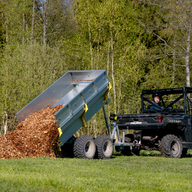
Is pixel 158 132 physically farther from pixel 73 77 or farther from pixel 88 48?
pixel 88 48

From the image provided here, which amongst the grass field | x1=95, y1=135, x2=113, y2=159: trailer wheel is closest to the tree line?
x1=95, y1=135, x2=113, y2=159: trailer wheel

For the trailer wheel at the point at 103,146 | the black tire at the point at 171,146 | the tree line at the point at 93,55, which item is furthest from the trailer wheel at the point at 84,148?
the tree line at the point at 93,55

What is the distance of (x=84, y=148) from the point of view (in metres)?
9.55

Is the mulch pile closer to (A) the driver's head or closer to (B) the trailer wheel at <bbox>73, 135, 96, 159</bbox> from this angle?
(B) the trailer wheel at <bbox>73, 135, 96, 159</bbox>

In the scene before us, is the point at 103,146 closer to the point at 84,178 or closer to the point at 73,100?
the point at 73,100

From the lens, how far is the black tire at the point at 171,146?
427 inches

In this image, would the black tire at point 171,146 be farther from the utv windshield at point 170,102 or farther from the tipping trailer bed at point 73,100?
the tipping trailer bed at point 73,100

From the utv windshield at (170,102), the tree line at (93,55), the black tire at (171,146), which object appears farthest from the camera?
the tree line at (93,55)

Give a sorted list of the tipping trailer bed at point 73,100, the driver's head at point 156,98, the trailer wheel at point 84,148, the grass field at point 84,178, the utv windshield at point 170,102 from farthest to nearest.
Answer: the driver's head at point 156,98
the utv windshield at point 170,102
the trailer wheel at point 84,148
the tipping trailer bed at point 73,100
the grass field at point 84,178

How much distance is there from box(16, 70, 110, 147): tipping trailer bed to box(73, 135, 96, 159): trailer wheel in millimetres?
316

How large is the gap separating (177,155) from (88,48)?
10634mm

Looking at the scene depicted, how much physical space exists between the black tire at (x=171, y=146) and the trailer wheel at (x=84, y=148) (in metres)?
2.42

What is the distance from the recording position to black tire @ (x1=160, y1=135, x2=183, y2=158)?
10842mm

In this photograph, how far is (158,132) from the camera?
37.9 feet
